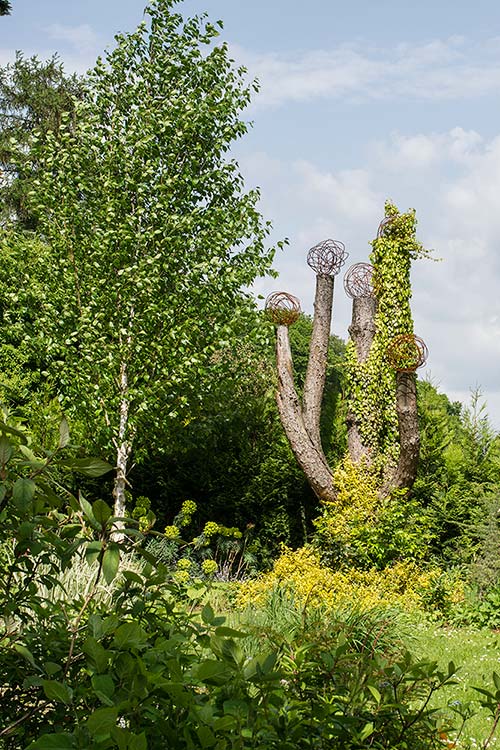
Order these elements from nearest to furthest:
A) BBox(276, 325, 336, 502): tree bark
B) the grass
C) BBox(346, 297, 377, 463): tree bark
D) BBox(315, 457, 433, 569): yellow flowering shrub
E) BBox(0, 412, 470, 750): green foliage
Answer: BBox(0, 412, 470, 750): green foliage, the grass, BBox(315, 457, 433, 569): yellow flowering shrub, BBox(276, 325, 336, 502): tree bark, BBox(346, 297, 377, 463): tree bark

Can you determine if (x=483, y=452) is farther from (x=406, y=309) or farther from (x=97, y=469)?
(x=97, y=469)

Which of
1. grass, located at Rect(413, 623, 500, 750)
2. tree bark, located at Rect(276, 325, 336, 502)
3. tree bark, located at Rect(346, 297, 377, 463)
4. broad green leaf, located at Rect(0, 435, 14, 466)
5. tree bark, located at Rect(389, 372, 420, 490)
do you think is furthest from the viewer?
tree bark, located at Rect(346, 297, 377, 463)

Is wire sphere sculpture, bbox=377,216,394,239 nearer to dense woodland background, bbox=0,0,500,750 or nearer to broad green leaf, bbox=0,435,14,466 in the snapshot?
dense woodland background, bbox=0,0,500,750

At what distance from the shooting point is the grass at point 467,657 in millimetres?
4820

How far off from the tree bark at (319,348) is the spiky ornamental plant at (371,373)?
0.02m

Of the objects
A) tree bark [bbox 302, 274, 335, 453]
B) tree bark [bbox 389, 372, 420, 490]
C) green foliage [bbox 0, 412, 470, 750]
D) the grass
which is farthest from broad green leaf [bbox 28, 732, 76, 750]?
tree bark [bbox 302, 274, 335, 453]

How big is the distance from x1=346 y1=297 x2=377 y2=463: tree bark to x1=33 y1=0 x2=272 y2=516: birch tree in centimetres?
303

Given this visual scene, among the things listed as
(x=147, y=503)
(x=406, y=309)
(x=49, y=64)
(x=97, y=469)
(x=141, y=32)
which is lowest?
(x=147, y=503)

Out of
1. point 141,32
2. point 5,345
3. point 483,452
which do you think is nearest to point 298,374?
point 483,452

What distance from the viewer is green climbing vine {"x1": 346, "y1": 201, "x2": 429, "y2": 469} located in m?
11.2

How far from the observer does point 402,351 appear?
9.98m

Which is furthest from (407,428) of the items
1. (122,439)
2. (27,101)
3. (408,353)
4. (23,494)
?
(27,101)

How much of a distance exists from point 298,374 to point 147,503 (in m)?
12.5

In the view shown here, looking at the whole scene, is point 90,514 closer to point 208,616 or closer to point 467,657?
point 208,616
